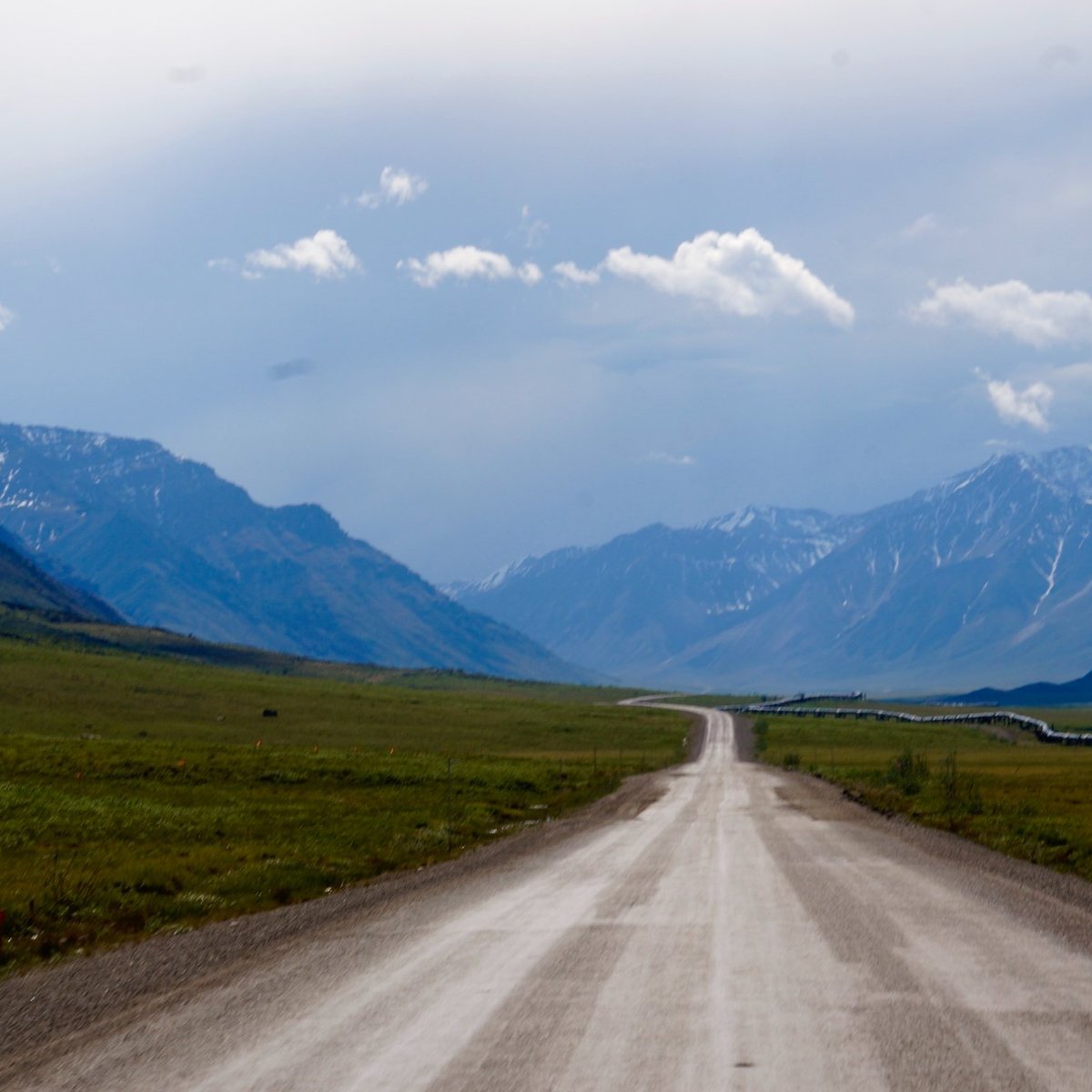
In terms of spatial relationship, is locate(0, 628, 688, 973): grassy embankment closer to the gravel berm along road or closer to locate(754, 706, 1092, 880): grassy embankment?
the gravel berm along road

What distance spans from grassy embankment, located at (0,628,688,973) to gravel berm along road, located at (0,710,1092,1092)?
8.07ft

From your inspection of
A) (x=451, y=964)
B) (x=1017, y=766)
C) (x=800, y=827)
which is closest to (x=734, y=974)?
(x=451, y=964)

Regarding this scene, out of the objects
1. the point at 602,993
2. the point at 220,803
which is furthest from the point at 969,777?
the point at 602,993

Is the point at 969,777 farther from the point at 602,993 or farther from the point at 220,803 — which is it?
the point at 602,993

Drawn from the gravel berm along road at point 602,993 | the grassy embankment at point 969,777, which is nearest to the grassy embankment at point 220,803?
the gravel berm along road at point 602,993

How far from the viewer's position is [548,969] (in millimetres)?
15016

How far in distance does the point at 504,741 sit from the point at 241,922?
94.9 meters

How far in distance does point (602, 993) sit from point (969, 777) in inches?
1950

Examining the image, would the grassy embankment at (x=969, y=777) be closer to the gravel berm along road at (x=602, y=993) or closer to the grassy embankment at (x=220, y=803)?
the gravel berm along road at (x=602, y=993)

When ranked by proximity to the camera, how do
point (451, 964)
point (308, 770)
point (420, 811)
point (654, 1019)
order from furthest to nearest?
point (308, 770) → point (420, 811) → point (451, 964) → point (654, 1019)

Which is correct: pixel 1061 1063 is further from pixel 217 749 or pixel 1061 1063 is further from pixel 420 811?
pixel 217 749

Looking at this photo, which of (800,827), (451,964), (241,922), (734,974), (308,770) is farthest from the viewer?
(308,770)

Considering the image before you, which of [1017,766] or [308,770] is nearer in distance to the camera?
[308,770]

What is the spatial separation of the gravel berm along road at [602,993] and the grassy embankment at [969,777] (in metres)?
8.94
